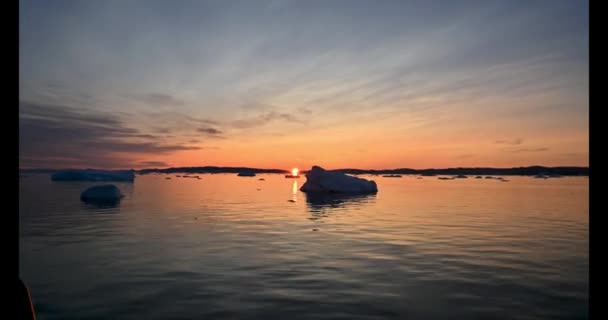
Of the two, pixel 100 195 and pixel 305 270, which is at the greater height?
pixel 100 195

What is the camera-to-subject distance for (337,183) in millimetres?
44031

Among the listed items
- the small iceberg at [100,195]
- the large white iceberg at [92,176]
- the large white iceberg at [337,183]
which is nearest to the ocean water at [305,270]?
the small iceberg at [100,195]

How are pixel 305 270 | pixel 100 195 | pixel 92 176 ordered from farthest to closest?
pixel 92 176, pixel 100 195, pixel 305 270

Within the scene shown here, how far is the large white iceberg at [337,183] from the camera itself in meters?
44.0

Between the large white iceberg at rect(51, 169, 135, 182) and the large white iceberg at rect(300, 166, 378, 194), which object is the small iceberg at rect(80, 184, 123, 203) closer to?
the large white iceberg at rect(300, 166, 378, 194)

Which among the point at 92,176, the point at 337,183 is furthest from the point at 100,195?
the point at 92,176

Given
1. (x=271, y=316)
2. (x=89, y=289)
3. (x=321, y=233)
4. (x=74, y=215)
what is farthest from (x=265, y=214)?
(x=271, y=316)

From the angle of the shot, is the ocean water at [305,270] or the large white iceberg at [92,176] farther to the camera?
the large white iceberg at [92,176]

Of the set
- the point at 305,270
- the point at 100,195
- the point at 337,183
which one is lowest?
the point at 305,270

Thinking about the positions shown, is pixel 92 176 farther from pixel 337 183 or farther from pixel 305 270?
pixel 305 270

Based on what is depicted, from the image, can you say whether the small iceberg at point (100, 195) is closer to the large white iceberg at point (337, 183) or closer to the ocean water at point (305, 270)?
the ocean water at point (305, 270)

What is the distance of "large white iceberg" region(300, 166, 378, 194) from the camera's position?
43969 millimetres

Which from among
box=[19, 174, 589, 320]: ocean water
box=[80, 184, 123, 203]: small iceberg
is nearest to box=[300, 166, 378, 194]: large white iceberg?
box=[80, 184, 123, 203]: small iceberg
